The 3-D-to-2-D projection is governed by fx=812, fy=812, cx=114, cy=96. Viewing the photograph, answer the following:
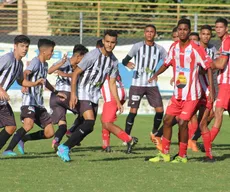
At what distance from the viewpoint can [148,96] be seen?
605 inches

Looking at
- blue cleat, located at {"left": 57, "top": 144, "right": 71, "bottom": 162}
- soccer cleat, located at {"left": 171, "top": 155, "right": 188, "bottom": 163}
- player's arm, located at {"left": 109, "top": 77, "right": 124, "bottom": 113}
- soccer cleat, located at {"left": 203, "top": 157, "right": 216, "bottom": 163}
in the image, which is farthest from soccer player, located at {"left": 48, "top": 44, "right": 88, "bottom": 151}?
soccer cleat, located at {"left": 203, "top": 157, "right": 216, "bottom": 163}

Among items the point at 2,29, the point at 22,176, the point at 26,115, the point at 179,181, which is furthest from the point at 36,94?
the point at 2,29

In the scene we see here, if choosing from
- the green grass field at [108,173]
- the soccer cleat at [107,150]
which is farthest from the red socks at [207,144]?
the soccer cleat at [107,150]

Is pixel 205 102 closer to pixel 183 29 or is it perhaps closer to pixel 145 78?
pixel 183 29

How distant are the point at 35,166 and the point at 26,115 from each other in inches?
66.0

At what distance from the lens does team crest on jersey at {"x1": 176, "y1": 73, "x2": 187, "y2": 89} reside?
37.6 feet

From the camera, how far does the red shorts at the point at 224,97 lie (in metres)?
12.5

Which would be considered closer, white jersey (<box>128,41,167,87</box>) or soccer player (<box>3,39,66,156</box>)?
soccer player (<box>3,39,66,156</box>)

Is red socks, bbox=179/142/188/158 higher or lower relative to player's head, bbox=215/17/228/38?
lower

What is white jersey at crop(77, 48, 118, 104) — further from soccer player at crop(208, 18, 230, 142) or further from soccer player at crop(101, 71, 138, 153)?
soccer player at crop(208, 18, 230, 142)

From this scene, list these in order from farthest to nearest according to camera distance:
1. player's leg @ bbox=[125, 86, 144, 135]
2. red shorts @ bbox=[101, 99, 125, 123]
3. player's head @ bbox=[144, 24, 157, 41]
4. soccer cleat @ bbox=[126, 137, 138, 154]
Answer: player's leg @ bbox=[125, 86, 144, 135]
player's head @ bbox=[144, 24, 157, 41]
red shorts @ bbox=[101, 99, 125, 123]
soccer cleat @ bbox=[126, 137, 138, 154]

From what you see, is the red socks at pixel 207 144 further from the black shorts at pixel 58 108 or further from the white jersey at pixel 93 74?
the black shorts at pixel 58 108

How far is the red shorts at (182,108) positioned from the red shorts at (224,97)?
109 cm

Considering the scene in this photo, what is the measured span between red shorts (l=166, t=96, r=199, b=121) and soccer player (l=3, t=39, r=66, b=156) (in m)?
1.81
